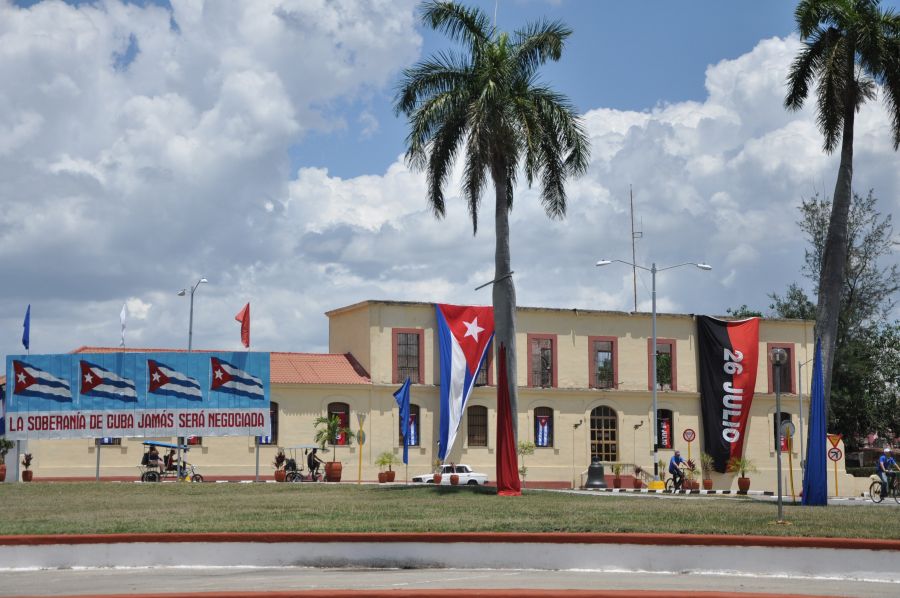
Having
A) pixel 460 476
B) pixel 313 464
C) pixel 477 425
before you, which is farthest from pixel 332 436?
pixel 477 425

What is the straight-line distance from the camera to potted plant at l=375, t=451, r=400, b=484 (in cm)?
4434

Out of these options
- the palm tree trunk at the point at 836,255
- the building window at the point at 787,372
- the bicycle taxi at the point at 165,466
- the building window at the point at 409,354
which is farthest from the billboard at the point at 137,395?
the building window at the point at 787,372

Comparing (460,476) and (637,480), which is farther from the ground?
(460,476)

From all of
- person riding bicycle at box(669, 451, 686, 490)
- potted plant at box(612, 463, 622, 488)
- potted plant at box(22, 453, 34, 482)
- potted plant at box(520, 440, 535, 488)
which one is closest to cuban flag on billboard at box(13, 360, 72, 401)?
potted plant at box(22, 453, 34, 482)

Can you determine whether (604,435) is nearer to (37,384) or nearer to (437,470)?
(437,470)

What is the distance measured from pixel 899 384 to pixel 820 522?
4930cm

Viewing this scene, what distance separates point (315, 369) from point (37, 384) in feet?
40.8

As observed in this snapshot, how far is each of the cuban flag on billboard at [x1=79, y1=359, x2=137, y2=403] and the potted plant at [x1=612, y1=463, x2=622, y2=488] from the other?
65.6ft

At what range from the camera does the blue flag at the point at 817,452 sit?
27.1 metres

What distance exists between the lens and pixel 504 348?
32.1 m

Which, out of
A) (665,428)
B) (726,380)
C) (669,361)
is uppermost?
(669,361)

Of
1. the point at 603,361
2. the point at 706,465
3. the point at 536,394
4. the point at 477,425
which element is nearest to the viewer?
the point at 477,425

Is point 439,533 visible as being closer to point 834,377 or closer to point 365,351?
point 365,351

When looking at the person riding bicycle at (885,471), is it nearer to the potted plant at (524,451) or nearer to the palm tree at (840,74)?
the palm tree at (840,74)
